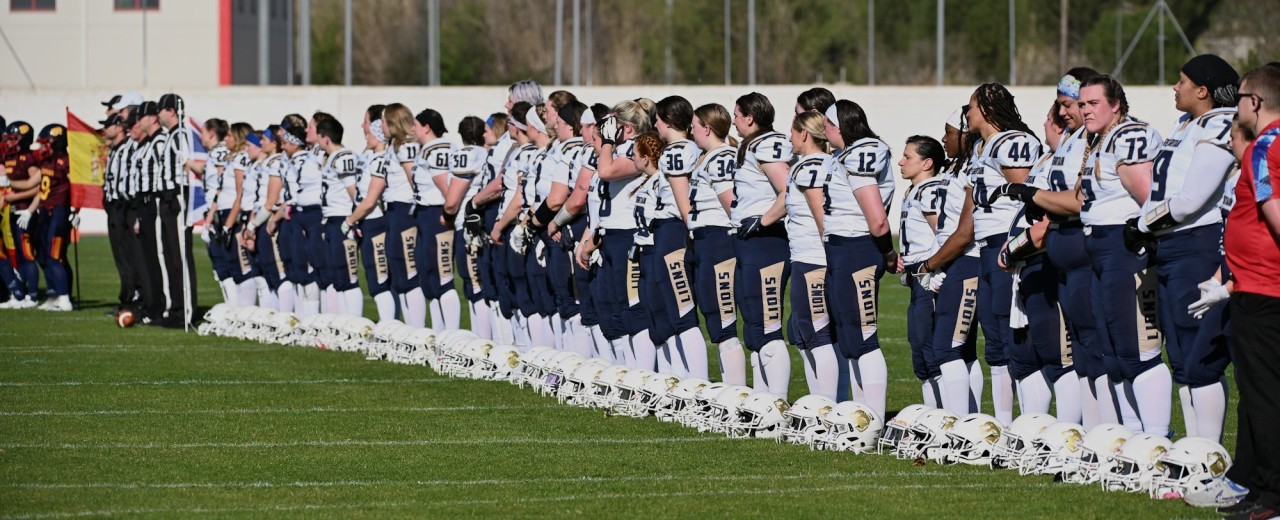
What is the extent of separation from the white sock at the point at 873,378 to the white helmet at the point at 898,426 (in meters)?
0.25

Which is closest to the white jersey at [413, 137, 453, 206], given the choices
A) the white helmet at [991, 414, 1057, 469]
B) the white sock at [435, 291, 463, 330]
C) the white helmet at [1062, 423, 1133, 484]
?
the white sock at [435, 291, 463, 330]

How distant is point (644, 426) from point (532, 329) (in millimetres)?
2937

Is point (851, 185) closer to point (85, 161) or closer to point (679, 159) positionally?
point (679, 159)

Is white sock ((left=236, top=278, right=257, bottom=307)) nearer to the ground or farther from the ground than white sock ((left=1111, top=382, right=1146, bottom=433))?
farther from the ground

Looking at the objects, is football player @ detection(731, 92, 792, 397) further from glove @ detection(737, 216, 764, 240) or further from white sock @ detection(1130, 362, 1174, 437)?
white sock @ detection(1130, 362, 1174, 437)

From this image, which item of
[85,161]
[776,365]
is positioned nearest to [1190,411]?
[776,365]

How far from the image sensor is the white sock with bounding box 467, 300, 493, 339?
1339 cm

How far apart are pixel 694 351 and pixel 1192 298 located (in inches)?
143

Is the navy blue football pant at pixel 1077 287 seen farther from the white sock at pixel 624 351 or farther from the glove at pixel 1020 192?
Answer: the white sock at pixel 624 351

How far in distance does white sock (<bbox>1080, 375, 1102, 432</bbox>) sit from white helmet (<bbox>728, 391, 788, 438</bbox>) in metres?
1.59

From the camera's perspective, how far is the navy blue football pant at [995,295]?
8297 millimetres

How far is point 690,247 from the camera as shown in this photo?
995 centimetres

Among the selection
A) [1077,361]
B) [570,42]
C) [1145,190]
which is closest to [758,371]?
[1077,361]

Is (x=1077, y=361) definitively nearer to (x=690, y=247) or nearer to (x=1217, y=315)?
(x=1217, y=315)
